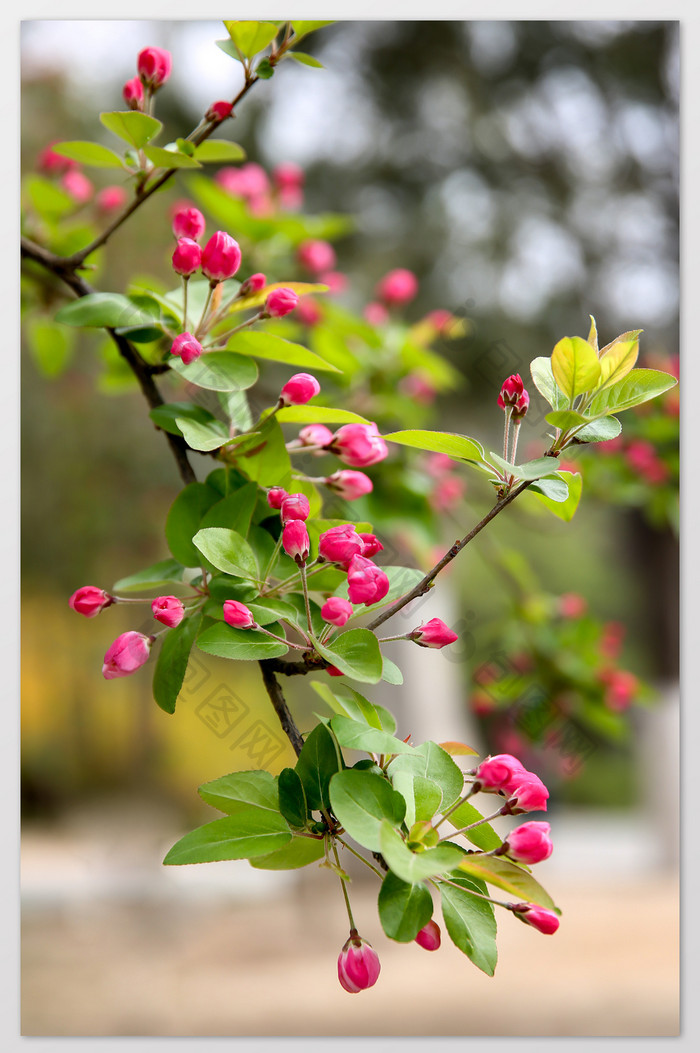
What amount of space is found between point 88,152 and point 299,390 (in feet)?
0.81

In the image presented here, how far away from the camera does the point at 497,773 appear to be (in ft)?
1.14

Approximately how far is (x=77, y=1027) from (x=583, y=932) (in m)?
1.52

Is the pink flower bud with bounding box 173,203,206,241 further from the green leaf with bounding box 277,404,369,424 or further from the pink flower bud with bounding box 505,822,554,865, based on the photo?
the pink flower bud with bounding box 505,822,554,865

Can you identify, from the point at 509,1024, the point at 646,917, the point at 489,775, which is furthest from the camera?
the point at 646,917

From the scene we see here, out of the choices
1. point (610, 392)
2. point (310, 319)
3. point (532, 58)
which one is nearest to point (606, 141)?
point (532, 58)

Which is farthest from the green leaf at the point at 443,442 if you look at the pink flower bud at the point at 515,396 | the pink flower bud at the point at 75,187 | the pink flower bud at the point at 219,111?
the pink flower bud at the point at 75,187

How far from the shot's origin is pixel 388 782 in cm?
35

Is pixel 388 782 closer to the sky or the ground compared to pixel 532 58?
closer to the ground

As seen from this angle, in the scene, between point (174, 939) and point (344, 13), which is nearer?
Result: point (344, 13)

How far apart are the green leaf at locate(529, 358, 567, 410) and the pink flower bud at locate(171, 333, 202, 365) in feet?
0.56

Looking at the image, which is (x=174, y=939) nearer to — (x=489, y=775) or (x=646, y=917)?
(x=646, y=917)

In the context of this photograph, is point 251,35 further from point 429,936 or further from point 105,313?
point 429,936

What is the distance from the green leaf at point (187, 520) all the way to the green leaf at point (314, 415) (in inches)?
2.3

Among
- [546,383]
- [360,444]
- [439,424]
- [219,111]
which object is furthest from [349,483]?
[439,424]
